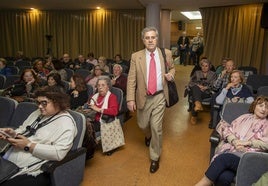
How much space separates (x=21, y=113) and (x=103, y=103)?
955 millimetres

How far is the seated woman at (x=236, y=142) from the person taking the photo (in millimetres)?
1920

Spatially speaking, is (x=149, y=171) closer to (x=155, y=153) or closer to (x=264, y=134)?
(x=155, y=153)

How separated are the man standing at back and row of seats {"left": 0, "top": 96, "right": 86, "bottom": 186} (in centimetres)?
77

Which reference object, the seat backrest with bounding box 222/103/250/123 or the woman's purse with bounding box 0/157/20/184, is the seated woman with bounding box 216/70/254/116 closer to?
the seat backrest with bounding box 222/103/250/123

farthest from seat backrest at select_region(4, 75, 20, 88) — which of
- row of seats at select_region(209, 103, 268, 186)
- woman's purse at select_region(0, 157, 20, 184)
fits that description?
row of seats at select_region(209, 103, 268, 186)

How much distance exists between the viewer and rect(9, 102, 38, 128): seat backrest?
2430mm

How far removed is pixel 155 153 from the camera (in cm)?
272

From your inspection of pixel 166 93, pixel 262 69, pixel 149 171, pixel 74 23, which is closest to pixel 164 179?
pixel 149 171

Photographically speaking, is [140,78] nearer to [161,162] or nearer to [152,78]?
[152,78]

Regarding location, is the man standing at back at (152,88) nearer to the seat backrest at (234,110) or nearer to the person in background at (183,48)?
the seat backrest at (234,110)

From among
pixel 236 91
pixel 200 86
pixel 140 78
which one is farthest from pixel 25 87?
pixel 236 91

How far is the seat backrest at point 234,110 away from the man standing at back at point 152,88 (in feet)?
1.93

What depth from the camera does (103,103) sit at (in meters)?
3.12

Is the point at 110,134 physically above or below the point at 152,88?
below
